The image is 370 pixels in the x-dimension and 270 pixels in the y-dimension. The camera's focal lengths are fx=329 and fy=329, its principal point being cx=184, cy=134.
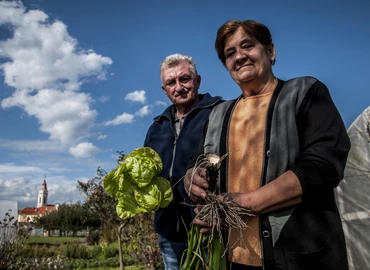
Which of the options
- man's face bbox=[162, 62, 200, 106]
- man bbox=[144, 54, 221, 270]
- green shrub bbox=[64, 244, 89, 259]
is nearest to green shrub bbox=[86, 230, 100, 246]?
green shrub bbox=[64, 244, 89, 259]

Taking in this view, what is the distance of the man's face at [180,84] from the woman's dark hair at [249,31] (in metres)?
0.97

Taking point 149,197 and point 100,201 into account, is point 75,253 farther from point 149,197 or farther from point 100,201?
point 149,197

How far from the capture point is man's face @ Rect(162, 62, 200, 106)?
10.5 feet

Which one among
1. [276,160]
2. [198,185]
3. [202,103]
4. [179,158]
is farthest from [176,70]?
[276,160]

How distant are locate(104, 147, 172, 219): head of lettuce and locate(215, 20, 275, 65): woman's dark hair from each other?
1101 mm

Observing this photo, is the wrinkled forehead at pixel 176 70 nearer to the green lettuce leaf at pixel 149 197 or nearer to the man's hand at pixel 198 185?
the green lettuce leaf at pixel 149 197

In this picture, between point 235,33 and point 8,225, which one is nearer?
point 235,33

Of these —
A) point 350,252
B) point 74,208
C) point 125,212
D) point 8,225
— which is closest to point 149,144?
point 125,212

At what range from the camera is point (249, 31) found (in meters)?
2.12

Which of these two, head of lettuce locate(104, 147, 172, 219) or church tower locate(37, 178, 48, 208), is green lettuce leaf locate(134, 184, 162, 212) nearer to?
head of lettuce locate(104, 147, 172, 219)

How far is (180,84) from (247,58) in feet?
3.82

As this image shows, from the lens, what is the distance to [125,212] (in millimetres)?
2609

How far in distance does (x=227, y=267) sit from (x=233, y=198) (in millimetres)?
542

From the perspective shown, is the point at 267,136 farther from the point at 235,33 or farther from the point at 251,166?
the point at 235,33
